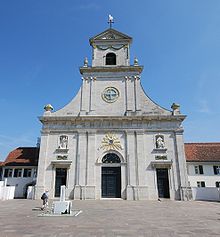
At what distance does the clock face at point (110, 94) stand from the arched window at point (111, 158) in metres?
7.50

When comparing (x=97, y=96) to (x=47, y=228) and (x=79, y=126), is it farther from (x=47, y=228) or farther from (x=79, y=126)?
(x=47, y=228)

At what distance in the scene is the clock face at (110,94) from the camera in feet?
94.3

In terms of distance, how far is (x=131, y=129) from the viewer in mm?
26719

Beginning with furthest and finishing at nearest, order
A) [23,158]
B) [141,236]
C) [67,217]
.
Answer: [23,158] < [67,217] < [141,236]

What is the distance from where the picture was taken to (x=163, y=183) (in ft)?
82.3

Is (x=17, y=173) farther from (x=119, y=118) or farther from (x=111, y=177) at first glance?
(x=119, y=118)

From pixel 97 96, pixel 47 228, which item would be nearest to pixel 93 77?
pixel 97 96

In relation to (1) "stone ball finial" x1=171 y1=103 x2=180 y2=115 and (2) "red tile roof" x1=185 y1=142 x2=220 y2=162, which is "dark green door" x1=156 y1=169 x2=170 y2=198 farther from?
(1) "stone ball finial" x1=171 y1=103 x2=180 y2=115

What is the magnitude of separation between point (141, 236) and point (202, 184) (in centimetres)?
2544

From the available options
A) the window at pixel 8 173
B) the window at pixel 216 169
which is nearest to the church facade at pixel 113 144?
the window at pixel 8 173

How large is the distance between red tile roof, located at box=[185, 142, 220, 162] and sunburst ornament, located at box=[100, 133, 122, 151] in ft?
37.9

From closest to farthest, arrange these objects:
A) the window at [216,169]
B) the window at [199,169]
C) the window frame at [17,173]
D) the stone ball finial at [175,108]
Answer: the stone ball finial at [175,108] → the window at [216,169] → the window frame at [17,173] → the window at [199,169]

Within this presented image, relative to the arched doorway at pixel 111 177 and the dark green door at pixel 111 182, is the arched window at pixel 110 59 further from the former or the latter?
the dark green door at pixel 111 182

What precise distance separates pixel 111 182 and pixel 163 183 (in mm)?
6369
